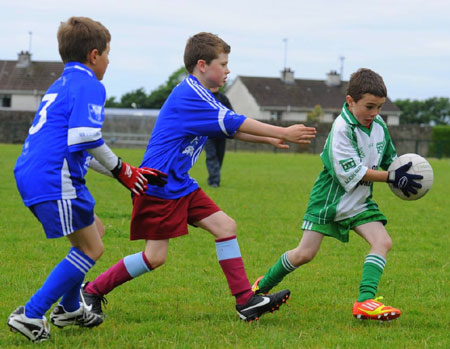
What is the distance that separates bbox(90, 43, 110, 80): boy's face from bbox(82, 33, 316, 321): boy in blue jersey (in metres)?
0.72

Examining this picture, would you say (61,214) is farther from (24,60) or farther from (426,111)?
(426,111)

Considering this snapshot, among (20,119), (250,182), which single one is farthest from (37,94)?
(250,182)

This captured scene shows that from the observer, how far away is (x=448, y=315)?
5332 millimetres

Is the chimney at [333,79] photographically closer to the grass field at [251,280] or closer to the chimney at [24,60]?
the chimney at [24,60]

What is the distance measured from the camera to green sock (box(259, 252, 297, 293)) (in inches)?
219

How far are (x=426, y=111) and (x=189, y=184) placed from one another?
97.0 meters

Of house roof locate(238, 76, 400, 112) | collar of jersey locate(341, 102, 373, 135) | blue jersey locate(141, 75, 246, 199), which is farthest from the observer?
house roof locate(238, 76, 400, 112)

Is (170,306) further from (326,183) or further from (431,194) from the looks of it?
(431,194)

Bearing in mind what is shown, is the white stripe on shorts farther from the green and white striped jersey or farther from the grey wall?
the grey wall

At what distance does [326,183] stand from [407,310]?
112 centimetres

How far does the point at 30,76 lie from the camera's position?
209ft

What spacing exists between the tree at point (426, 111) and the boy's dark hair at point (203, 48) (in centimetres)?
9449

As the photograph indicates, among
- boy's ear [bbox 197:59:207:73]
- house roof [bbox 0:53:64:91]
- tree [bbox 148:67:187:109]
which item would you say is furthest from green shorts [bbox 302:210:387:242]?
tree [bbox 148:67:187:109]

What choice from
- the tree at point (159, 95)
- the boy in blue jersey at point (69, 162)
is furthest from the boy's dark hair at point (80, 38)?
the tree at point (159, 95)
